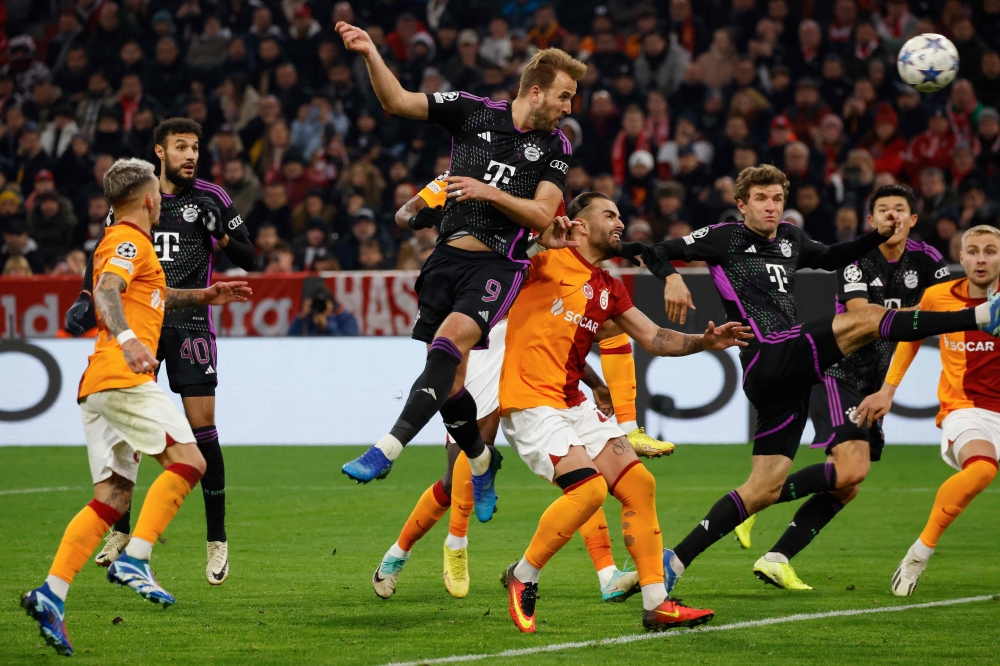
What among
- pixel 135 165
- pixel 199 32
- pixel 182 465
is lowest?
pixel 182 465

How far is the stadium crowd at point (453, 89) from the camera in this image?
1569cm

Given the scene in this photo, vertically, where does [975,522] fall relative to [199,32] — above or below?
below

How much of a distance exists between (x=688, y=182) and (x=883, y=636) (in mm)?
11004

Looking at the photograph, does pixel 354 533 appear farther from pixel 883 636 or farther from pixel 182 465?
pixel 883 636

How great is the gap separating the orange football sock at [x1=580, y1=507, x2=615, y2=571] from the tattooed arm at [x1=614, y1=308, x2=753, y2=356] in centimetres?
92

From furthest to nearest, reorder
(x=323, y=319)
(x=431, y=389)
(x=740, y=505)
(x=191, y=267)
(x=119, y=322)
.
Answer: (x=323, y=319)
(x=191, y=267)
(x=740, y=505)
(x=431, y=389)
(x=119, y=322)

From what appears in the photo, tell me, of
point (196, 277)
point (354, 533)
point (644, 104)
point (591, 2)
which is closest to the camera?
point (196, 277)

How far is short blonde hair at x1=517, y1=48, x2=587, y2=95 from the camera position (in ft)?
20.3

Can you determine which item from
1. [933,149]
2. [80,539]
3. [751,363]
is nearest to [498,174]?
[751,363]

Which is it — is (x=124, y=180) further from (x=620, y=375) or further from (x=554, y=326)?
(x=620, y=375)

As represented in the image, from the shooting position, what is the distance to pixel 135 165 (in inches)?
228

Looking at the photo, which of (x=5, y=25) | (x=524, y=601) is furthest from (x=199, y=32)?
(x=524, y=601)

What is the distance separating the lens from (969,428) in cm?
699

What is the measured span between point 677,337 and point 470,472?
5.07 ft
